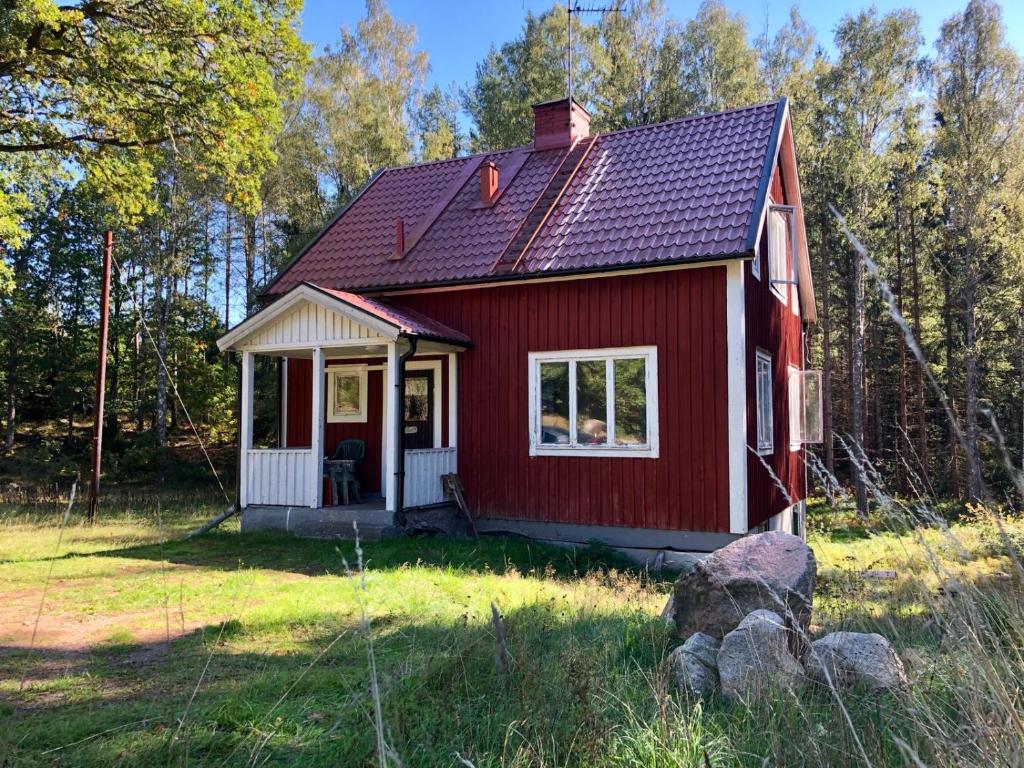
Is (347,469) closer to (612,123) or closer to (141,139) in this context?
(141,139)

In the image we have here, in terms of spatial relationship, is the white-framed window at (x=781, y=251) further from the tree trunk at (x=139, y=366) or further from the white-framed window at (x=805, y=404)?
the tree trunk at (x=139, y=366)

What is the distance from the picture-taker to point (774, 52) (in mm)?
25594

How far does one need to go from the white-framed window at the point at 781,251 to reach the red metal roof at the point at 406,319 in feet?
18.2

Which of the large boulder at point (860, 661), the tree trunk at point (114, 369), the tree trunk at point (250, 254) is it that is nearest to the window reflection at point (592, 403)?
the large boulder at point (860, 661)

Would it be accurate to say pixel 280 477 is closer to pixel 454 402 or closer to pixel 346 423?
pixel 346 423

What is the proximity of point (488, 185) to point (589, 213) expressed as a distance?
243cm

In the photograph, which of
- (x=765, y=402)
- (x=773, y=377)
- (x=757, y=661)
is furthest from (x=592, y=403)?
(x=757, y=661)

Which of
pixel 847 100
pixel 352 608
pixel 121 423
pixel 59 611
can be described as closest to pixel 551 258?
pixel 352 608

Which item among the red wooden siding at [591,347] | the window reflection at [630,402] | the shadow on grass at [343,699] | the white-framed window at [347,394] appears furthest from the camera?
the white-framed window at [347,394]

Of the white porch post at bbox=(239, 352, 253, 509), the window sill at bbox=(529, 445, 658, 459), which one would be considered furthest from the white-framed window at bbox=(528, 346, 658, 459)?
the white porch post at bbox=(239, 352, 253, 509)

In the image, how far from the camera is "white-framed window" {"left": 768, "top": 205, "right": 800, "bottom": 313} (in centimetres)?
1246

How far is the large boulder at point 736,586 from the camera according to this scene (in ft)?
16.0

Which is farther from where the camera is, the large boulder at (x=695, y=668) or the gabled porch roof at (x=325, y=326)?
the gabled porch roof at (x=325, y=326)

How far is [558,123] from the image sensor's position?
45.6 feet
